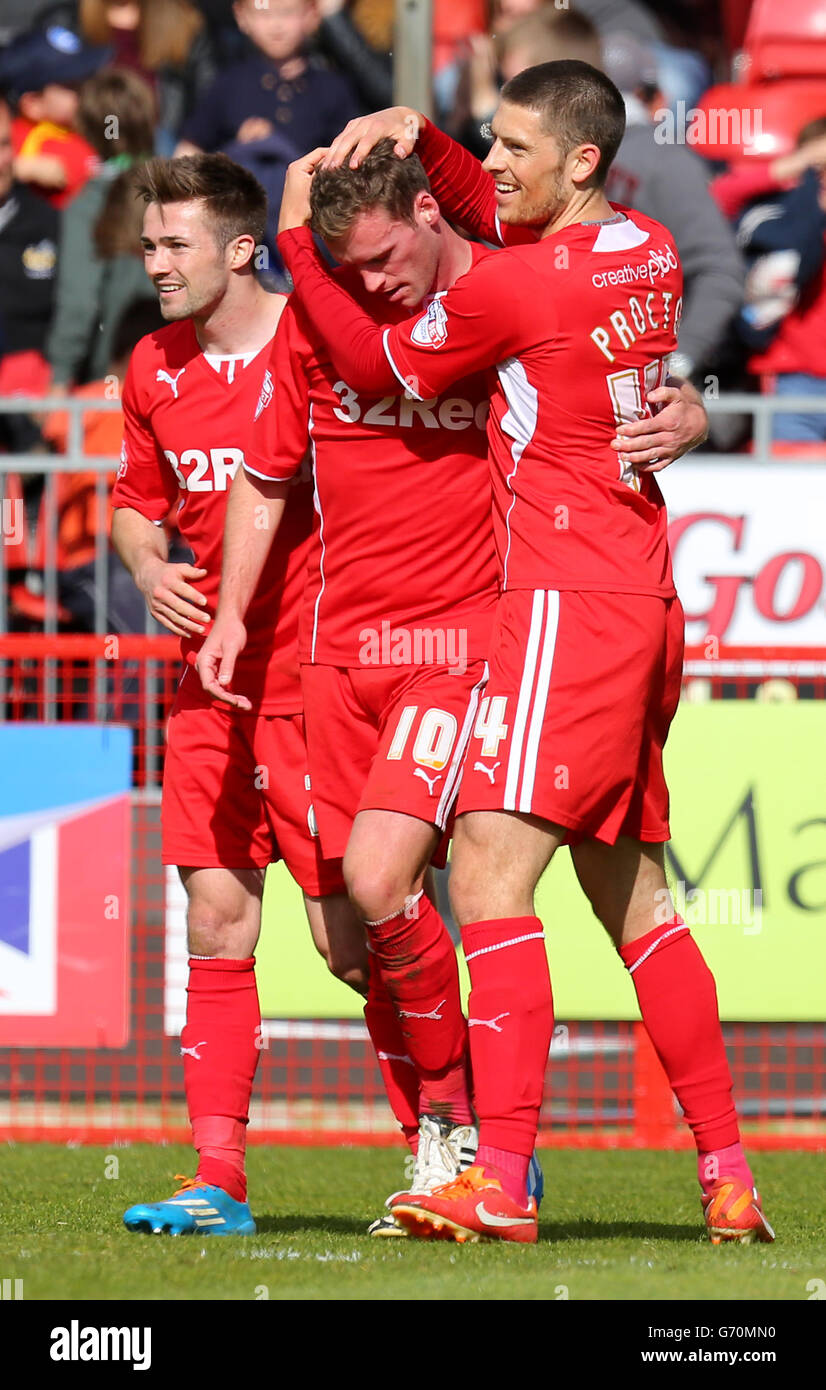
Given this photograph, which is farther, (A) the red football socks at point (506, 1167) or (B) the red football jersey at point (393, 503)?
(B) the red football jersey at point (393, 503)

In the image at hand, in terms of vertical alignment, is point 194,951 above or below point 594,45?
below

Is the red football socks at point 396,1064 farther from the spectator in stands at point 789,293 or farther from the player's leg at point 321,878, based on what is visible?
the spectator in stands at point 789,293

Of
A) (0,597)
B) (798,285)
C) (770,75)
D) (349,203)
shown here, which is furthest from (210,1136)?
(770,75)

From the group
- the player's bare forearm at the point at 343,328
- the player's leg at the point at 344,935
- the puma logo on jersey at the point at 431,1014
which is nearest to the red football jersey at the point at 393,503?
the player's bare forearm at the point at 343,328

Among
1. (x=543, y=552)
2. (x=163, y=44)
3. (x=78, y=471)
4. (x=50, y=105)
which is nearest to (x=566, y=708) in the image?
(x=543, y=552)

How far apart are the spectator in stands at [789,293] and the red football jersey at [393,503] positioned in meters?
5.37

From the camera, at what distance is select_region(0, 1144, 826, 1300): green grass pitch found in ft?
11.5

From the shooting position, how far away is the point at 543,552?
4.14 m

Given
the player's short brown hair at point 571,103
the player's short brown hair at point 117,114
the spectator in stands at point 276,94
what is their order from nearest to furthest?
the player's short brown hair at point 571,103
the player's short brown hair at point 117,114
the spectator in stands at point 276,94

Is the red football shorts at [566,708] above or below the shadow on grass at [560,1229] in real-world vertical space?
above

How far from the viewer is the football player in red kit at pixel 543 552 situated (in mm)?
4066

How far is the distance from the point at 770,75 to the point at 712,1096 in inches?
306

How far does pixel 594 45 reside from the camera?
941cm

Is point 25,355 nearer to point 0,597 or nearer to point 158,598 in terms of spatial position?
point 0,597
